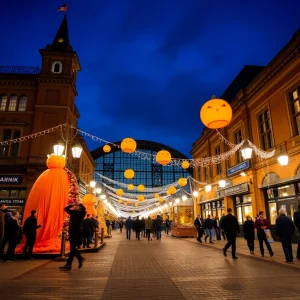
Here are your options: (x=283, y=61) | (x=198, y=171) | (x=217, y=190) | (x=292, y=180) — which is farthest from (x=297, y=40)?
(x=198, y=171)

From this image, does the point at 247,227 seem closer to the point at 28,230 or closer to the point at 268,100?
the point at 28,230

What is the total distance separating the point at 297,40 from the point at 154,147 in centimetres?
4844

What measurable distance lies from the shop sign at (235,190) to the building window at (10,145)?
18.7 meters

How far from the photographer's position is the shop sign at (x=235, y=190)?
64.3 ft

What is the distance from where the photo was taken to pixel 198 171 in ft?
109

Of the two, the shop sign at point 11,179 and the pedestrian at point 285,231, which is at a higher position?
the shop sign at point 11,179

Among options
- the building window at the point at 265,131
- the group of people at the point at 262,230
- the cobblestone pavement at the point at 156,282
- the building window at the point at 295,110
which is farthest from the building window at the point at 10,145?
the building window at the point at 295,110

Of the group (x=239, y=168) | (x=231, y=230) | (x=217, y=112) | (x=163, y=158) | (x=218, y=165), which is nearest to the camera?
Result: (x=217, y=112)

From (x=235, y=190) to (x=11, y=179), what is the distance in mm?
18842

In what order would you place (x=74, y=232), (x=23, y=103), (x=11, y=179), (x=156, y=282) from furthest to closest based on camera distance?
1. (x=23, y=103)
2. (x=11, y=179)
3. (x=74, y=232)
4. (x=156, y=282)

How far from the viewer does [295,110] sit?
15375 mm

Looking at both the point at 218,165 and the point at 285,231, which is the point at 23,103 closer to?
the point at 218,165

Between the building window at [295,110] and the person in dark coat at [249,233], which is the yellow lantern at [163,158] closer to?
the person in dark coat at [249,233]

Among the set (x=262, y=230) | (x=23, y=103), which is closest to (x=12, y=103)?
(x=23, y=103)
